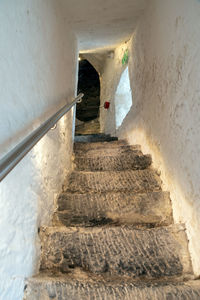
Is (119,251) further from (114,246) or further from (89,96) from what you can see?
(89,96)

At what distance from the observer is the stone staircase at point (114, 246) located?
88 cm

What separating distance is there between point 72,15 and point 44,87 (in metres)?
1.15

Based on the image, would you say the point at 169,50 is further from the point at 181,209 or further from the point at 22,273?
the point at 22,273

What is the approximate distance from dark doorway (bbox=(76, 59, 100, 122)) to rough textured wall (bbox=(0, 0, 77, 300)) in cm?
720

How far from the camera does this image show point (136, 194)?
5.05 ft

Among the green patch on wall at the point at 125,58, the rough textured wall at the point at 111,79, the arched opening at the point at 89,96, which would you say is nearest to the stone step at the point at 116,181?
the green patch on wall at the point at 125,58

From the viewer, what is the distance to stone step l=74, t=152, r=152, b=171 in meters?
2.05

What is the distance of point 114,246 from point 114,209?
0.33 metres

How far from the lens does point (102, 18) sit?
216 centimetres

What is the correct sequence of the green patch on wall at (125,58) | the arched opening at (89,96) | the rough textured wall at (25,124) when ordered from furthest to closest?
the arched opening at (89,96) → the green patch on wall at (125,58) → the rough textured wall at (25,124)

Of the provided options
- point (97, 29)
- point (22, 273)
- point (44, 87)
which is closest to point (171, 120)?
point (44, 87)

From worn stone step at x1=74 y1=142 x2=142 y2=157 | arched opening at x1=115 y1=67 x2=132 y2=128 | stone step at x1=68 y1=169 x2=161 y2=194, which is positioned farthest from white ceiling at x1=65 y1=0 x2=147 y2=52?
stone step at x1=68 y1=169 x2=161 y2=194

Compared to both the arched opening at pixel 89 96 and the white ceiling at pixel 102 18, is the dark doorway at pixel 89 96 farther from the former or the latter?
the white ceiling at pixel 102 18

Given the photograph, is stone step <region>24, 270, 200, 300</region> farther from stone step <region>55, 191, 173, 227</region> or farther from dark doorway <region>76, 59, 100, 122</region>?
dark doorway <region>76, 59, 100, 122</region>
